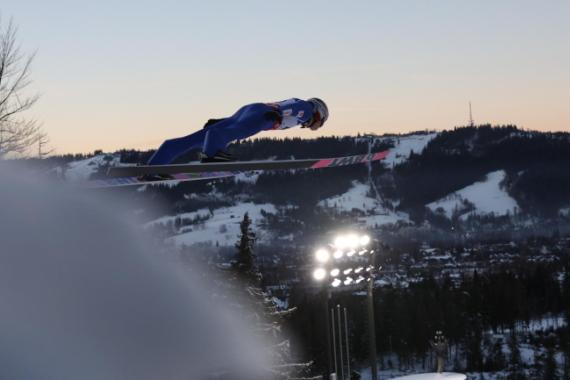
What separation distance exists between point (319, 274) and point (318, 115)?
10.8m

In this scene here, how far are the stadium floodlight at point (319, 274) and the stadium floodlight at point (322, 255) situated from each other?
247 mm

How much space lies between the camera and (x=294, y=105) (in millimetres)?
7051

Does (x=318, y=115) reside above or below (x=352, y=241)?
above

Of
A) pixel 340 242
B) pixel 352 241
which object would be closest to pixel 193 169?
pixel 340 242

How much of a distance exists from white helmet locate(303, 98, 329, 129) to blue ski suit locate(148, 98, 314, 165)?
0.32 meters

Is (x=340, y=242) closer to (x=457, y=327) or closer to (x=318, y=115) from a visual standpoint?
(x=318, y=115)

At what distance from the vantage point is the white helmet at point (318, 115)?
24.0ft

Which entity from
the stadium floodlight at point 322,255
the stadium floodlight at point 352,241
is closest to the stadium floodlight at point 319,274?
the stadium floodlight at point 322,255

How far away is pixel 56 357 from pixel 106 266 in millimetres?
1953

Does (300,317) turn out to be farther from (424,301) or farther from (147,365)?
(147,365)

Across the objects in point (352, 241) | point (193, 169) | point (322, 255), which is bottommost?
point (322, 255)

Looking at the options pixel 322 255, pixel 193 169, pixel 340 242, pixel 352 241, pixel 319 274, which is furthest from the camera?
pixel 352 241

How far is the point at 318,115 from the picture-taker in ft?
24.1

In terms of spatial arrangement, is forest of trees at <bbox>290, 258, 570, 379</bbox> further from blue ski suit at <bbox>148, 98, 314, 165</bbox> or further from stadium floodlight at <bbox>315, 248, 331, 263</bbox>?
blue ski suit at <bbox>148, 98, 314, 165</bbox>
